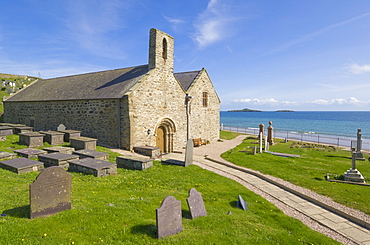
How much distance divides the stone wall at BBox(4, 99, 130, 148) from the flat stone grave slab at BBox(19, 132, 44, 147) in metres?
4.18

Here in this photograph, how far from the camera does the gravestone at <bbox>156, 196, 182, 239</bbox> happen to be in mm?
5434

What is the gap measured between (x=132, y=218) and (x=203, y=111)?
70.2 ft

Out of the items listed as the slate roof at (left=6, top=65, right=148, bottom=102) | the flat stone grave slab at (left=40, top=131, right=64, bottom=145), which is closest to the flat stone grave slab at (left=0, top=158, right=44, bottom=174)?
the flat stone grave slab at (left=40, top=131, right=64, bottom=145)

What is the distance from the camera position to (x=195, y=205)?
689cm

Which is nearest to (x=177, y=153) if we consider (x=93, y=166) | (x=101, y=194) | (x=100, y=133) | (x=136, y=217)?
(x=100, y=133)

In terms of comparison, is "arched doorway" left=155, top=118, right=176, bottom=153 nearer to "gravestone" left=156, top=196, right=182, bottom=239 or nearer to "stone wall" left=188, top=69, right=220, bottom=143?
"stone wall" left=188, top=69, right=220, bottom=143

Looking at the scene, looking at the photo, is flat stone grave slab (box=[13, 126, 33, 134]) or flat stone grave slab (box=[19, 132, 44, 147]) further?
flat stone grave slab (box=[13, 126, 33, 134])

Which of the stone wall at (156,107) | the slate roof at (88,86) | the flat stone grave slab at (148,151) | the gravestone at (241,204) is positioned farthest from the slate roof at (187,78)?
the gravestone at (241,204)

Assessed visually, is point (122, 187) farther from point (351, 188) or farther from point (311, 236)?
point (351, 188)

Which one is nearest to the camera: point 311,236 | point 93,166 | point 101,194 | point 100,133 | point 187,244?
point 187,244

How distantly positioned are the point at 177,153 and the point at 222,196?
1175 centimetres

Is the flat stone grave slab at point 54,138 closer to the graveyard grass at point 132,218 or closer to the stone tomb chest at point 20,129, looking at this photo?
the stone tomb chest at point 20,129

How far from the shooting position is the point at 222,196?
31.2 feet

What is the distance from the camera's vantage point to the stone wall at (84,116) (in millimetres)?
18125
